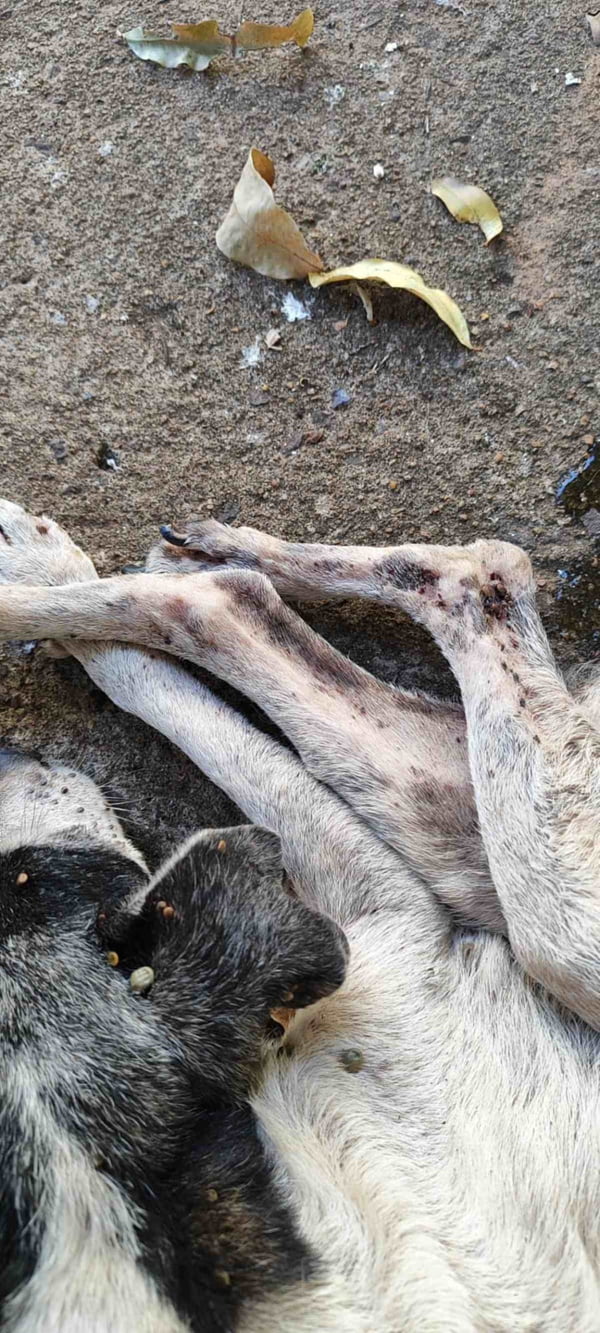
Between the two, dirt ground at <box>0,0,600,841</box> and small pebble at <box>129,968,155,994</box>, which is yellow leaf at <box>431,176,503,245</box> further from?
small pebble at <box>129,968,155,994</box>

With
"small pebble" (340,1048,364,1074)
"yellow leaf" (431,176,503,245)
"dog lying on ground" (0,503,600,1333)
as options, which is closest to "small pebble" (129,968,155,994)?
"dog lying on ground" (0,503,600,1333)

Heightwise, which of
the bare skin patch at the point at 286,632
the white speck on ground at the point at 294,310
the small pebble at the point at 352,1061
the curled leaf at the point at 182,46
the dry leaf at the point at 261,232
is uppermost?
the curled leaf at the point at 182,46

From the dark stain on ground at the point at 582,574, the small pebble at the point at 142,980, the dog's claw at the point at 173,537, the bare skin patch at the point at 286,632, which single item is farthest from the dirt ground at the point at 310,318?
the small pebble at the point at 142,980

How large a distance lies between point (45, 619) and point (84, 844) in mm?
746

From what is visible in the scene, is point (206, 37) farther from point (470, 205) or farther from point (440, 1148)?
point (440, 1148)

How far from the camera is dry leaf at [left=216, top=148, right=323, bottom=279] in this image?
3.48 metres

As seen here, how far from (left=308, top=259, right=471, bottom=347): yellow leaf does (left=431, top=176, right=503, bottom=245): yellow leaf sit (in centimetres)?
28

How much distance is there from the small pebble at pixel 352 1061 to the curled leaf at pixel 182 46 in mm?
3450

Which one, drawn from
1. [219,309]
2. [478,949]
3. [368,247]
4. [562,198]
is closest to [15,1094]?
[478,949]

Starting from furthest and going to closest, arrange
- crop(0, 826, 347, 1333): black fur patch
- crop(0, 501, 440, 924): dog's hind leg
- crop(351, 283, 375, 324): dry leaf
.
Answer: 1. crop(351, 283, 375, 324): dry leaf
2. crop(0, 501, 440, 924): dog's hind leg
3. crop(0, 826, 347, 1333): black fur patch

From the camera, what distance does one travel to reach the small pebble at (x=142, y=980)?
2504 millimetres

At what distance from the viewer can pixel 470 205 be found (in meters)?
3.58

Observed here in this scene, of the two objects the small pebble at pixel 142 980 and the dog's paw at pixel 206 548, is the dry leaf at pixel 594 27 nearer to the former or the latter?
the dog's paw at pixel 206 548

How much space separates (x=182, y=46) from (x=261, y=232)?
2.86 ft
